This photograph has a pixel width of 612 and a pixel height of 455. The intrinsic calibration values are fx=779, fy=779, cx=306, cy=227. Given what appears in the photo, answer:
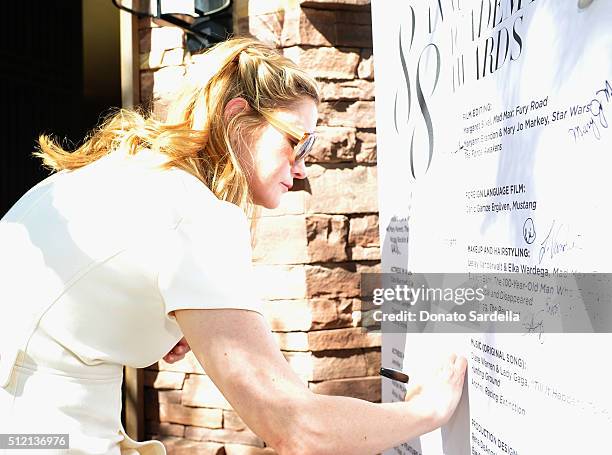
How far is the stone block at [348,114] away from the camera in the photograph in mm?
2635

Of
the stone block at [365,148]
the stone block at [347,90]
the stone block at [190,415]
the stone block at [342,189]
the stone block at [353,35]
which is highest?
the stone block at [353,35]

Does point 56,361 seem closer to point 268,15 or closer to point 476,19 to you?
point 476,19

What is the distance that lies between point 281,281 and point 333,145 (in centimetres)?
49

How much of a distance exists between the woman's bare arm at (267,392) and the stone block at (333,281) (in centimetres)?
129

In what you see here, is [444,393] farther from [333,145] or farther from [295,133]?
[333,145]

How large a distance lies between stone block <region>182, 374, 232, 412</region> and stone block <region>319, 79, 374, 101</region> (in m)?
1.09

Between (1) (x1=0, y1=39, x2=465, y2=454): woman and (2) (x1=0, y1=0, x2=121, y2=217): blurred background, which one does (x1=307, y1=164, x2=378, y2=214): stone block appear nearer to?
(1) (x1=0, y1=39, x2=465, y2=454): woman

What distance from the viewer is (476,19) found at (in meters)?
1.48

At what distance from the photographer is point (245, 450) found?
2719 mm
